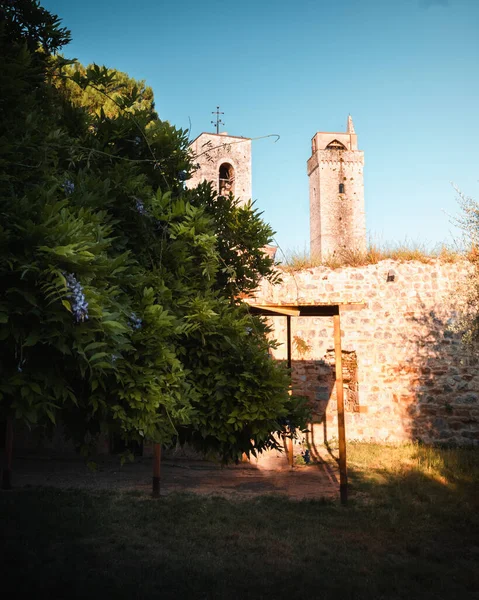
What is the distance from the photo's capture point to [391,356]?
43.8 feet

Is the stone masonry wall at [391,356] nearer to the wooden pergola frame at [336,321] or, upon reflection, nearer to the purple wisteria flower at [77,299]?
the wooden pergola frame at [336,321]

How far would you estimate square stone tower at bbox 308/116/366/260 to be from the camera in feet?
145

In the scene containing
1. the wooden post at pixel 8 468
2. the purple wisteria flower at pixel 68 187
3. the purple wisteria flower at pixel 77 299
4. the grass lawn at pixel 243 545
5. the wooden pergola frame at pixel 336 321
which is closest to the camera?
the purple wisteria flower at pixel 77 299

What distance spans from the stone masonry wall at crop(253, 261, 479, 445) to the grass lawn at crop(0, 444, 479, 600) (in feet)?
Result: 12.9

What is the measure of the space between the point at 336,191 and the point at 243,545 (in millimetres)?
41389

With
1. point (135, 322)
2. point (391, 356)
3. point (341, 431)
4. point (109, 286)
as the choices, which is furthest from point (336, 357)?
point (109, 286)

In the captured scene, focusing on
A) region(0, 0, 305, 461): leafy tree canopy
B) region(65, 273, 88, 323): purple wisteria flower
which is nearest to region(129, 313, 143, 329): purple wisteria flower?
region(0, 0, 305, 461): leafy tree canopy

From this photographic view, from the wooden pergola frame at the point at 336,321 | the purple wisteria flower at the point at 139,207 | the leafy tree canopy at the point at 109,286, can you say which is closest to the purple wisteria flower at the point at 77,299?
the leafy tree canopy at the point at 109,286

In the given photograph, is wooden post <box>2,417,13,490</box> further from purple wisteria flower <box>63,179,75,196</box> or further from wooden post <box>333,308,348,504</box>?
purple wisteria flower <box>63,179,75,196</box>

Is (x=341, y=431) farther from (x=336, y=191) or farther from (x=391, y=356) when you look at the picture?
(x=336, y=191)

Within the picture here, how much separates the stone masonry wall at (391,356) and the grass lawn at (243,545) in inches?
155

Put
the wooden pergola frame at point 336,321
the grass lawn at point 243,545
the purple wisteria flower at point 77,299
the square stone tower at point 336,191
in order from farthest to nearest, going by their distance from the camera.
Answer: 1. the square stone tower at point 336,191
2. the wooden pergola frame at point 336,321
3. the grass lawn at point 243,545
4. the purple wisteria flower at point 77,299

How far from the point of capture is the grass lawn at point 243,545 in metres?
5.02

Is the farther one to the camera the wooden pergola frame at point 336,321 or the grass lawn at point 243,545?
the wooden pergola frame at point 336,321
